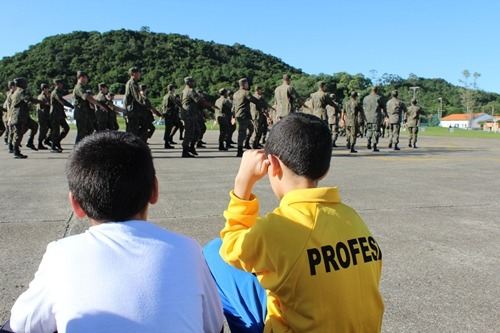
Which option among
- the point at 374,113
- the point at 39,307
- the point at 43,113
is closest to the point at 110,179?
the point at 39,307

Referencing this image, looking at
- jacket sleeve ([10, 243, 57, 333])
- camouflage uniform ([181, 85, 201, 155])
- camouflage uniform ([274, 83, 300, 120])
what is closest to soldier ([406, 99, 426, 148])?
camouflage uniform ([274, 83, 300, 120])

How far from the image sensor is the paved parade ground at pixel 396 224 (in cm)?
315

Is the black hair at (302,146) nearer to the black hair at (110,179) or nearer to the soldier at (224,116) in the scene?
the black hair at (110,179)

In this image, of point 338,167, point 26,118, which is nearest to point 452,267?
point 338,167

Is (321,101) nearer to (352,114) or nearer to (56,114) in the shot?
(352,114)

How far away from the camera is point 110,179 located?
159 cm

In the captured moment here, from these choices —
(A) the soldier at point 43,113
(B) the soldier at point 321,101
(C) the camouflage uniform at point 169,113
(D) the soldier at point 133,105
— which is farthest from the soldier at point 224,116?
(A) the soldier at point 43,113

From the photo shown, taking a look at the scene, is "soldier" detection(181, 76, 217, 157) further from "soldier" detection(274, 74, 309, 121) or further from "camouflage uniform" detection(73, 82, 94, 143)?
"camouflage uniform" detection(73, 82, 94, 143)

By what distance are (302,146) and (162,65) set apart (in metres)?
110

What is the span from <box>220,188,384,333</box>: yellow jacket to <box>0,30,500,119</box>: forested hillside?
240 ft

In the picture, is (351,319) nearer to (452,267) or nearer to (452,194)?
(452,267)

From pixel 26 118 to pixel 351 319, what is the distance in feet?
42.7

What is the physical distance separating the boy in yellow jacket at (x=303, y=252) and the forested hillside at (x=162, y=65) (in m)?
72.9

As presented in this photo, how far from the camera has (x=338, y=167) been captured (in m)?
10.9
